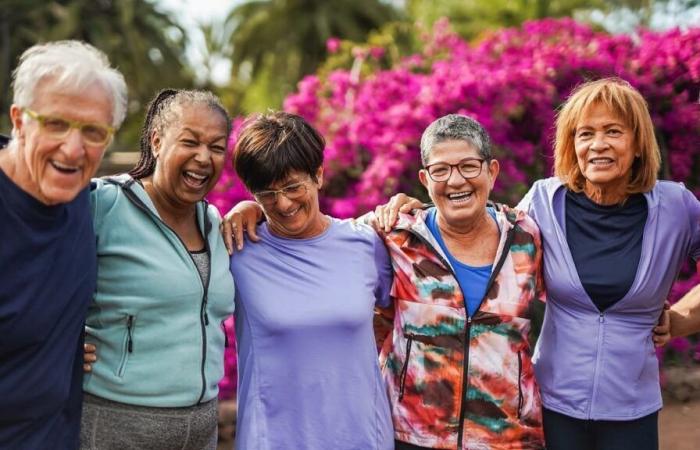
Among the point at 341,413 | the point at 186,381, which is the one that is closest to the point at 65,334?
the point at 186,381

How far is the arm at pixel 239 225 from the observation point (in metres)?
2.90

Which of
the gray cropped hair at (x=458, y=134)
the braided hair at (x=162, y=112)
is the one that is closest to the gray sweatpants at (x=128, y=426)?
the braided hair at (x=162, y=112)

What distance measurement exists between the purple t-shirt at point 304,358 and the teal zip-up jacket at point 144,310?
20cm

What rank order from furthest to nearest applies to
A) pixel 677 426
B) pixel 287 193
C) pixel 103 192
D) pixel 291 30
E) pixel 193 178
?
pixel 291 30
pixel 677 426
pixel 287 193
pixel 193 178
pixel 103 192

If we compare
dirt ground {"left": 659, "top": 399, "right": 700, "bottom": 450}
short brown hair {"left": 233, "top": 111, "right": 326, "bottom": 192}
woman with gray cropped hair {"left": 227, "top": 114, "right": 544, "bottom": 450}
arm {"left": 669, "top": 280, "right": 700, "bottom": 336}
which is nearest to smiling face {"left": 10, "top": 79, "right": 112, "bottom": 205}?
short brown hair {"left": 233, "top": 111, "right": 326, "bottom": 192}

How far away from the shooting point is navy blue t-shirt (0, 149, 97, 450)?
2186mm

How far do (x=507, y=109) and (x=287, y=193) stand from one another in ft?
10.6

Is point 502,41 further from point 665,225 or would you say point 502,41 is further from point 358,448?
point 358,448

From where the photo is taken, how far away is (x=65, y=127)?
220cm

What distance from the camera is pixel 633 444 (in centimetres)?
291

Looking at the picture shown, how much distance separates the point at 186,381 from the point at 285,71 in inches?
735

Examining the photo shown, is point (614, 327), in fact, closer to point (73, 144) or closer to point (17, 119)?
point (73, 144)

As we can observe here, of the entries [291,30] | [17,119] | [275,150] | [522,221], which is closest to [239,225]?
[275,150]

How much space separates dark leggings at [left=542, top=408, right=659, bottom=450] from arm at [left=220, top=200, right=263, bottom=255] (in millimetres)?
1413
